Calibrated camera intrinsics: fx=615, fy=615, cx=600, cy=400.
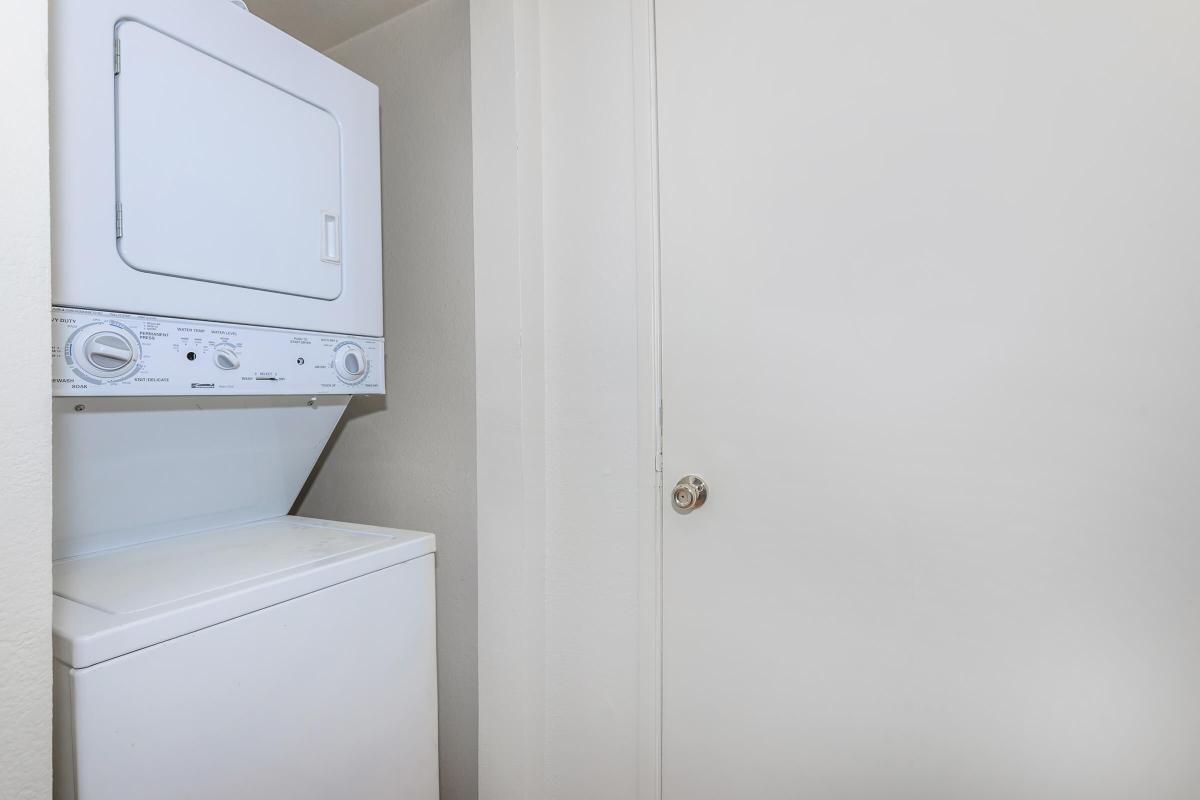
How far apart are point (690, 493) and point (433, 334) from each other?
0.86 m

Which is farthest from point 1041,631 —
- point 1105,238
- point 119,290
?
point 119,290

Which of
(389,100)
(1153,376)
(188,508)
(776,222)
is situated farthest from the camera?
(389,100)

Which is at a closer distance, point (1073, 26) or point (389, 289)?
point (1073, 26)

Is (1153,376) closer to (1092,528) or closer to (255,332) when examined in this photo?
(1092,528)

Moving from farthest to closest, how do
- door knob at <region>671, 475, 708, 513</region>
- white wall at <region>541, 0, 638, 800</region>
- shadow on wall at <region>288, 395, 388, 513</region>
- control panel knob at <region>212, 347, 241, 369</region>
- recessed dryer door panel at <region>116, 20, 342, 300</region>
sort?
shadow on wall at <region>288, 395, 388, 513</region> → white wall at <region>541, 0, 638, 800</region> → door knob at <region>671, 475, 708, 513</region> → control panel knob at <region>212, 347, 241, 369</region> → recessed dryer door panel at <region>116, 20, 342, 300</region>

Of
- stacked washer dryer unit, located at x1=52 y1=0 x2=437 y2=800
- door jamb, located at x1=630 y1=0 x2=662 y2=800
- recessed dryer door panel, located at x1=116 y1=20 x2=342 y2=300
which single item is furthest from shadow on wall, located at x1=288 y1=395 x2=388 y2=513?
door jamb, located at x1=630 y1=0 x2=662 y2=800

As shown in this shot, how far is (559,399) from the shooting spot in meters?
1.53

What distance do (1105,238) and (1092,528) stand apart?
0.47 metres

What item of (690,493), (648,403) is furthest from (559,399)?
(690,493)

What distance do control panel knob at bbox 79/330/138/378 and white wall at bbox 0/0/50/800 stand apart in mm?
183

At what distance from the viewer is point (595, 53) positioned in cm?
145

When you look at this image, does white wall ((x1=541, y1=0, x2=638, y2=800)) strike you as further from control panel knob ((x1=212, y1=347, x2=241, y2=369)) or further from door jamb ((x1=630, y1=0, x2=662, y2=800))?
control panel knob ((x1=212, y1=347, x2=241, y2=369))

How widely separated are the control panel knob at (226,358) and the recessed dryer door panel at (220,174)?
13 cm

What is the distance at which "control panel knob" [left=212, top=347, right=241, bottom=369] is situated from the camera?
1183 millimetres
